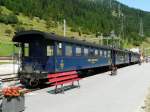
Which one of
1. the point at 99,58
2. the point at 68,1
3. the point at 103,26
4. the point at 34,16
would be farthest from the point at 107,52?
the point at 68,1

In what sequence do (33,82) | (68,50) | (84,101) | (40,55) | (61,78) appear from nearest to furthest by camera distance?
(84,101)
(61,78)
(33,82)
(40,55)
(68,50)

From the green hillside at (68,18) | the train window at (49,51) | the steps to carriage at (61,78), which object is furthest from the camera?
the green hillside at (68,18)

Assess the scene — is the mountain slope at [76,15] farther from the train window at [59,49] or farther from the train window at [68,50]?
the train window at [59,49]

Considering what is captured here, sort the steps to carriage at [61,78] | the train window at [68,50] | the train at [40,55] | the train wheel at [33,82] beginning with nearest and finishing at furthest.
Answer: the steps to carriage at [61,78] < the train wheel at [33,82] < the train at [40,55] < the train window at [68,50]

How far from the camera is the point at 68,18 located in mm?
165875

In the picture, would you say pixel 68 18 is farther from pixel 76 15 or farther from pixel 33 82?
pixel 33 82

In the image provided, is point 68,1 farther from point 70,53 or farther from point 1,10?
point 70,53

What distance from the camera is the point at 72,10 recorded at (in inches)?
6781

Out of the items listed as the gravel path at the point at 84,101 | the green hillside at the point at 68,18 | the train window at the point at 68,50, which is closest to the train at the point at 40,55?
the train window at the point at 68,50

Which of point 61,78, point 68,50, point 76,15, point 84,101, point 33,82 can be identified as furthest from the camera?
point 76,15

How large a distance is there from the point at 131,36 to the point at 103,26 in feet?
53.7

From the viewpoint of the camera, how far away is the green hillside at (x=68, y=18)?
133 m

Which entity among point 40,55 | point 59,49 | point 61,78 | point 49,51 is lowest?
point 61,78

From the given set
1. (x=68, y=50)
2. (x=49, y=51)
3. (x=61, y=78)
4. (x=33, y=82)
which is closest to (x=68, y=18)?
(x=68, y=50)
